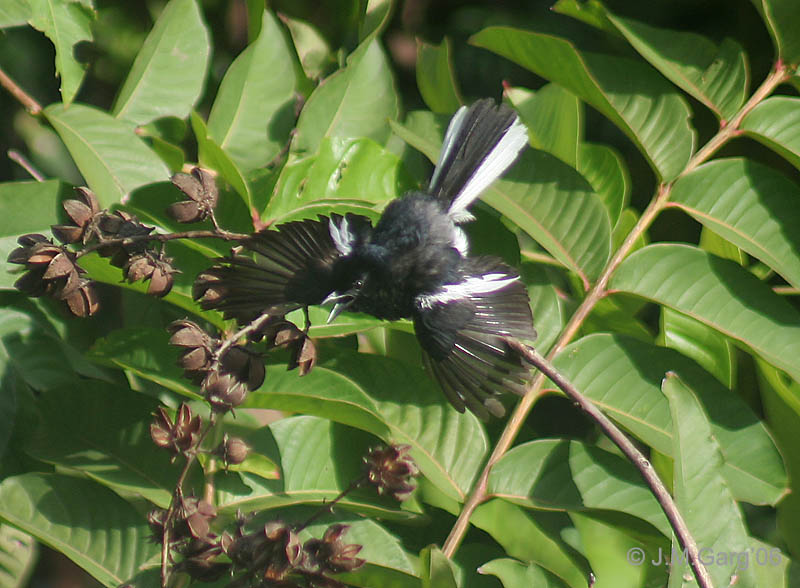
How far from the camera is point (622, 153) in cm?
185

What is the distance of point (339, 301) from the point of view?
2.74 ft

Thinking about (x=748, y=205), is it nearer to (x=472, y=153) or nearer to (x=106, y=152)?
(x=472, y=153)

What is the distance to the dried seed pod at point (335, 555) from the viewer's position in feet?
2.79

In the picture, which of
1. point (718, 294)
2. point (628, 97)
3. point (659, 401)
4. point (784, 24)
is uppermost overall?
point (784, 24)

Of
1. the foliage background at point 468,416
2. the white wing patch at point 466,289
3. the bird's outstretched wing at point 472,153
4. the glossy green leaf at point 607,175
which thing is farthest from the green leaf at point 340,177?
the glossy green leaf at point 607,175

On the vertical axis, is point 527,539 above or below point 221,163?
below

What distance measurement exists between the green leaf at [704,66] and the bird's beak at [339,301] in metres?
0.64

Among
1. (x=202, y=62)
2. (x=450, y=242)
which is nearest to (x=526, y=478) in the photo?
(x=450, y=242)

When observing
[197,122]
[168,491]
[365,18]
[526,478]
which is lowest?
[168,491]

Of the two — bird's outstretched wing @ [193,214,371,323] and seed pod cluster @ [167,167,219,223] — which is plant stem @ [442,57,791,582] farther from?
seed pod cluster @ [167,167,219,223]

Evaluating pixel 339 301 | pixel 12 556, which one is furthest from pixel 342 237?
pixel 12 556

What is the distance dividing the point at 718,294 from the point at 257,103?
697mm

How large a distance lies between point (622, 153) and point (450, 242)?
107 cm

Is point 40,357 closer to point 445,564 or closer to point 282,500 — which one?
point 282,500
